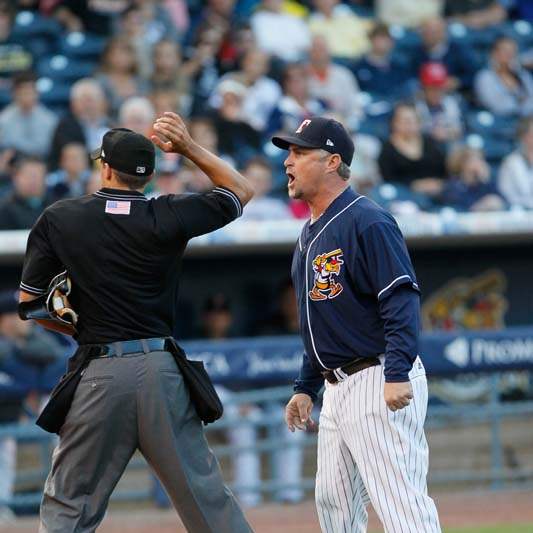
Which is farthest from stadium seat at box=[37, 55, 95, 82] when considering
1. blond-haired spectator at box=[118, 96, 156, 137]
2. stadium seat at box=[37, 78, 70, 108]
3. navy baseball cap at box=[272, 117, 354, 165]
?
navy baseball cap at box=[272, 117, 354, 165]

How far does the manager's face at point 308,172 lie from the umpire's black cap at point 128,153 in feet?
1.93

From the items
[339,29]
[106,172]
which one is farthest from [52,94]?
[106,172]

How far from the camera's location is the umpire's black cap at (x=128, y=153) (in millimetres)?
4867

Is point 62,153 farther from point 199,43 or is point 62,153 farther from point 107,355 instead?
point 107,355

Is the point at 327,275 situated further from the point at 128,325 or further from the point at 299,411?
the point at 128,325

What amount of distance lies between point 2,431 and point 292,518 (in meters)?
2.08

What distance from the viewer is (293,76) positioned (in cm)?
1182

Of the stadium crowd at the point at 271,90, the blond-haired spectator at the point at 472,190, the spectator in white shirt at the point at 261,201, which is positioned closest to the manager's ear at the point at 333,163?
the stadium crowd at the point at 271,90

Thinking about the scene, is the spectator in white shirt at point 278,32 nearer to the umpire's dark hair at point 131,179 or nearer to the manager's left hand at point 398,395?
the umpire's dark hair at point 131,179

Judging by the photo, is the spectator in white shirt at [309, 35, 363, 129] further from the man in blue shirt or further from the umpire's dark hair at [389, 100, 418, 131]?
the man in blue shirt

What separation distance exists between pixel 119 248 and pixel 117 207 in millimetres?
158

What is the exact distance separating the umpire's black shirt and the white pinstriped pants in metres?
0.80

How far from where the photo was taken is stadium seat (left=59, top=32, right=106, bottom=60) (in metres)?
12.2

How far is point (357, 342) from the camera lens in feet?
16.2
